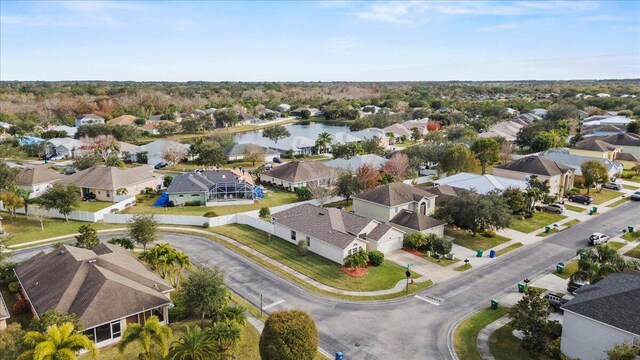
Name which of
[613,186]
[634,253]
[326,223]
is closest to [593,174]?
[613,186]

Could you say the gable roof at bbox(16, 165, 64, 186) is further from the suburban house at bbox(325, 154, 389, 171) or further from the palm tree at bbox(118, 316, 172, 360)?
the palm tree at bbox(118, 316, 172, 360)

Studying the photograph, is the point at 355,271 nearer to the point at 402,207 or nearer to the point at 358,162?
the point at 402,207

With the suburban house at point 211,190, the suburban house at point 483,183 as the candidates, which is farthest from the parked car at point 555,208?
the suburban house at point 211,190

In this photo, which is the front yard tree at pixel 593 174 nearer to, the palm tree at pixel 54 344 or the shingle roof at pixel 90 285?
the shingle roof at pixel 90 285

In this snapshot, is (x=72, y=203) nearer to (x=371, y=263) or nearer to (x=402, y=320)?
(x=371, y=263)

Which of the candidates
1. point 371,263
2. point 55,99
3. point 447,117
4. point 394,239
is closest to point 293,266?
point 371,263
